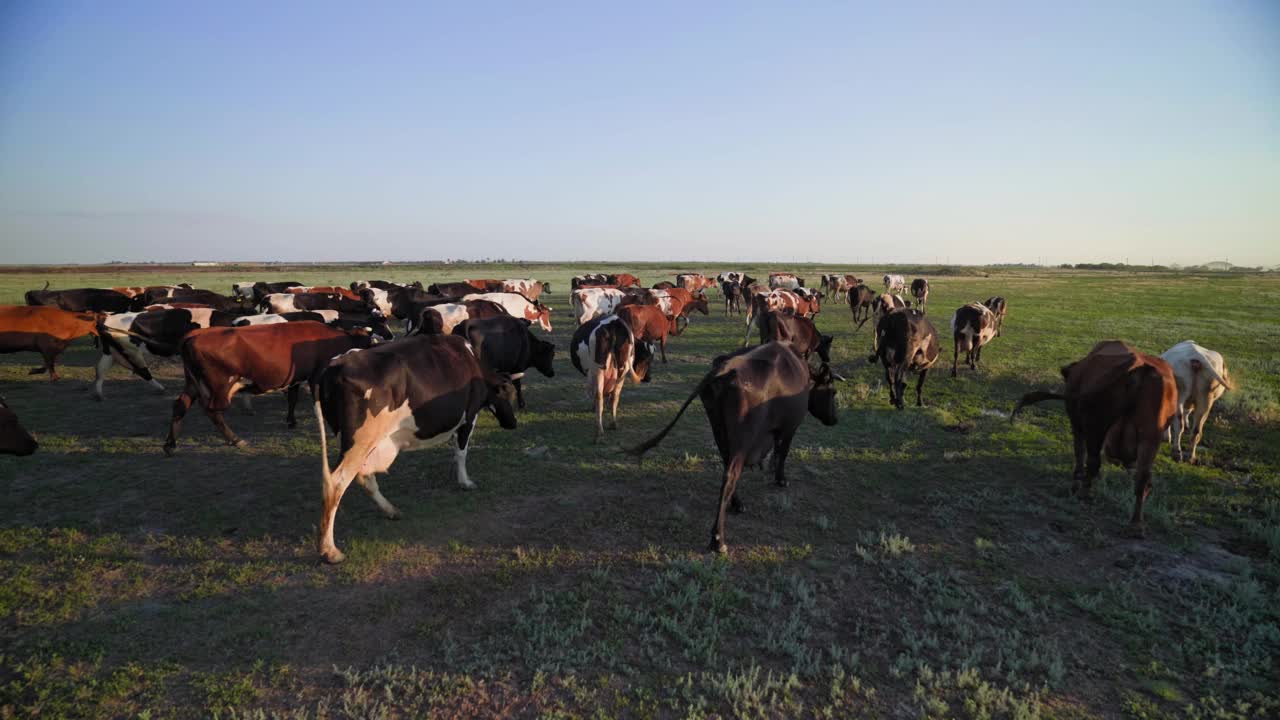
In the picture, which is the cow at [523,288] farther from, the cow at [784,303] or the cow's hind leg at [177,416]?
the cow's hind leg at [177,416]

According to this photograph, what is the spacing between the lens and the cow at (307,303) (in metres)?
20.1

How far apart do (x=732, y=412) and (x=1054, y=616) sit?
3.31 m

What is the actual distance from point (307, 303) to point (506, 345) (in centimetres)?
1563

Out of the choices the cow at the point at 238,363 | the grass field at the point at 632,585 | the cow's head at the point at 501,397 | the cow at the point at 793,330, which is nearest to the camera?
the grass field at the point at 632,585

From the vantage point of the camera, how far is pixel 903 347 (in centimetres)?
1153

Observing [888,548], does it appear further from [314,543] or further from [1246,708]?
[314,543]

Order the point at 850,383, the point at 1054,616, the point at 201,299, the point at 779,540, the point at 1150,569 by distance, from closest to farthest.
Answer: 1. the point at 1054,616
2. the point at 1150,569
3. the point at 779,540
4. the point at 850,383
5. the point at 201,299

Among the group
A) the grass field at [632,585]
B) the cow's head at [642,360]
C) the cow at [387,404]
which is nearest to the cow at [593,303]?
the cow's head at [642,360]

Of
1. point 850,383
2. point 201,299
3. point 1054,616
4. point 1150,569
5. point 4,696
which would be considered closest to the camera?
point 4,696

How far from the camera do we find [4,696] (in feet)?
12.3

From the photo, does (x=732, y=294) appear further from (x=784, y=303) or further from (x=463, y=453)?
(x=463, y=453)

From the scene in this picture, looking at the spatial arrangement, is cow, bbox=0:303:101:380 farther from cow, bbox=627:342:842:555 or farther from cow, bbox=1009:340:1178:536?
cow, bbox=1009:340:1178:536

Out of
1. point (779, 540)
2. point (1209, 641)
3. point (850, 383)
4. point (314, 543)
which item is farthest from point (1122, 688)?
point (850, 383)

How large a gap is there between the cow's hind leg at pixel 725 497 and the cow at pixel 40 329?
1422 centimetres
